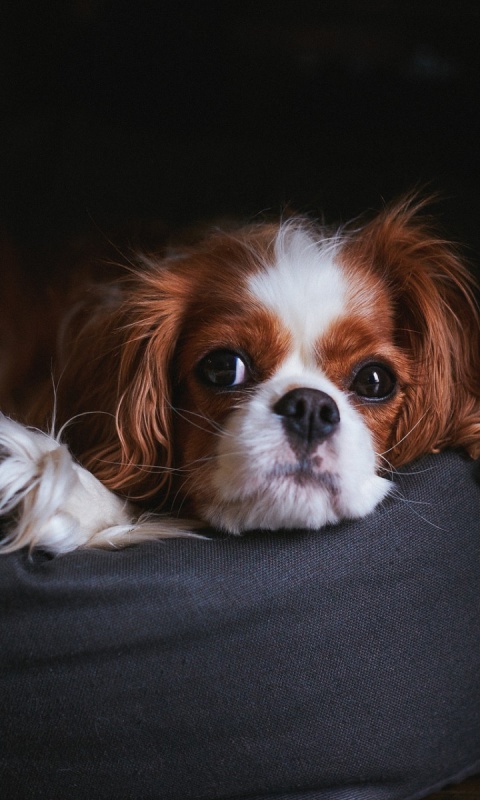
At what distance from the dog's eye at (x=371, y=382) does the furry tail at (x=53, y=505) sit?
14.8 inches

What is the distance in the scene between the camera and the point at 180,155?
1776mm

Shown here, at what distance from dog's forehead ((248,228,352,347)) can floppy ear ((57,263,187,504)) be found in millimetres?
176

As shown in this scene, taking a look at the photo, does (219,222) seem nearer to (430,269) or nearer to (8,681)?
(430,269)

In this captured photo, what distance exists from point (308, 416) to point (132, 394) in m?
0.37

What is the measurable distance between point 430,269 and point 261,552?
67 centimetres

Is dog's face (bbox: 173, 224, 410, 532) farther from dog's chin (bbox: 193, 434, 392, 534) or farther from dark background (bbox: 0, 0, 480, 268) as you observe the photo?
dark background (bbox: 0, 0, 480, 268)

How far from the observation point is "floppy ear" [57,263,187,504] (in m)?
1.37

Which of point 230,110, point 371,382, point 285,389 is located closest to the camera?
point 285,389

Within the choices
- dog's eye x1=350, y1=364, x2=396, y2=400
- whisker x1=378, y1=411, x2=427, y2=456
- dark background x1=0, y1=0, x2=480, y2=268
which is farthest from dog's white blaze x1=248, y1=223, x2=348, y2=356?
dark background x1=0, y1=0, x2=480, y2=268

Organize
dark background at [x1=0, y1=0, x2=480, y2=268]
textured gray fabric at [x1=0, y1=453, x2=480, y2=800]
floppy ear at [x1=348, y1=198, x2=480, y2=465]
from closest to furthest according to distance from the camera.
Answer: textured gray fabric at [x1=0, y1=453, x2=480, y2=800], floppy ear at [x1=348, y1=198, x2=480, y2=465], dark background at [x1=0, y1=0, x2=480, y2=268]

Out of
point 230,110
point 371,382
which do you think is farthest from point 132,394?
point 230,110

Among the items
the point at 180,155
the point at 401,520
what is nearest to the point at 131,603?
the point at 401,520

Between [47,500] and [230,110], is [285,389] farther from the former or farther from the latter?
[230,110]

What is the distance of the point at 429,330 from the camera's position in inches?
56.1
